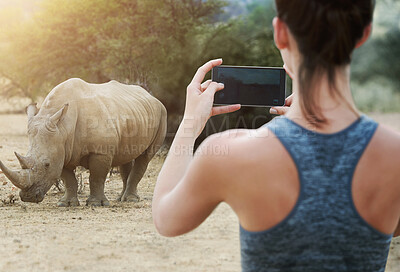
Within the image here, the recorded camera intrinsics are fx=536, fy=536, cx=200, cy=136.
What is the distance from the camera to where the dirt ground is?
346 centimetres

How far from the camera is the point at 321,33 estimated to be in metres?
0.75

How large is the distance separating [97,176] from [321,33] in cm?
445

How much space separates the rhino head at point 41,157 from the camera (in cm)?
446

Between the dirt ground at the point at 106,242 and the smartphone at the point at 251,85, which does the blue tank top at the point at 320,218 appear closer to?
the smartphone at the point at 251,85

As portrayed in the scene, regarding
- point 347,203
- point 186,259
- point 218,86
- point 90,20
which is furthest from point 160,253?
point 90,20

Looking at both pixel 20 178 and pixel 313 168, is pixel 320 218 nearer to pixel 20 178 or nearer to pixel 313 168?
pixel 313 168

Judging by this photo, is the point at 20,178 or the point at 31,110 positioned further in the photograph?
the point at 31,110

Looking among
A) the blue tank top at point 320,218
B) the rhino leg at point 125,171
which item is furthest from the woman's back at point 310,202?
the rhino leg at point 125,171

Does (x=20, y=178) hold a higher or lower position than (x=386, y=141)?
lower

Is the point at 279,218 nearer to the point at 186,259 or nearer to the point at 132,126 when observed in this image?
the point at 186,259

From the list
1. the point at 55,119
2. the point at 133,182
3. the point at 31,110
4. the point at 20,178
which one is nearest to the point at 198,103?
the point at 20,178

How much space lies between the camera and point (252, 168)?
0.75 metres

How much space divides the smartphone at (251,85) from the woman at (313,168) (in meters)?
1.03

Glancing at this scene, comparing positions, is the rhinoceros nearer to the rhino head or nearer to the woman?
the rhino head
